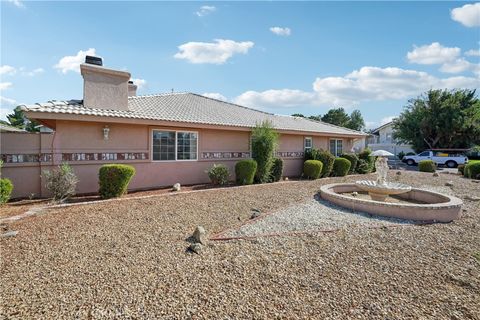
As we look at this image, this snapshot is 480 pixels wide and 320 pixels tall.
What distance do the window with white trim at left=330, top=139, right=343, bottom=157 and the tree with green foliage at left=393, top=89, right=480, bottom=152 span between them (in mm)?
22319

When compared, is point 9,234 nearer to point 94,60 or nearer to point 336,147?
point 94,60

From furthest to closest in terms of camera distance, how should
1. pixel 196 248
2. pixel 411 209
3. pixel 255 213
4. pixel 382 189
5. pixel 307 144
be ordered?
pixel 307 144 < pixel 382 189 < pixel 255 213 < pixel 411 209 < pixel 196 248

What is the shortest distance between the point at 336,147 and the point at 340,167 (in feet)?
10.7

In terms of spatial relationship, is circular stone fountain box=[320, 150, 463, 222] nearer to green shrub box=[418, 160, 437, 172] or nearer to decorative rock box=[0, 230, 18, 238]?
decorative rock box=[0, 230, 18, 238]

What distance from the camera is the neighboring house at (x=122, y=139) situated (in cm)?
833

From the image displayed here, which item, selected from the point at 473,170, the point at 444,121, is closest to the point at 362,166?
the point at 473,170

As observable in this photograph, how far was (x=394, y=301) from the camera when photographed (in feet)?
10.3

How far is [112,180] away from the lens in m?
8.16

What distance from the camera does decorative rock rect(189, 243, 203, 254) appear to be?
4.36 metres

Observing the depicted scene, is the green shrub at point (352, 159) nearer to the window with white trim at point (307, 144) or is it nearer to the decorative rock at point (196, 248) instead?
the window with white trim at point (307, 144)

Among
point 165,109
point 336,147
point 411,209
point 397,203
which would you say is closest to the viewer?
point 411,209

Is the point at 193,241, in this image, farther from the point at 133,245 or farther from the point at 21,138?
the point at 21,138

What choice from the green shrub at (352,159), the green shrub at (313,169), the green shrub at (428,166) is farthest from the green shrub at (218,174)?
the green shrub at (428,166)

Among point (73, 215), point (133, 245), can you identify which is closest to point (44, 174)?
point (73, 215)
